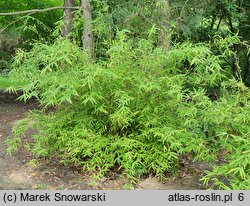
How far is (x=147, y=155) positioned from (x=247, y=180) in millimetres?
1296

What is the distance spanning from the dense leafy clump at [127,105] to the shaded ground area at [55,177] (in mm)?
132

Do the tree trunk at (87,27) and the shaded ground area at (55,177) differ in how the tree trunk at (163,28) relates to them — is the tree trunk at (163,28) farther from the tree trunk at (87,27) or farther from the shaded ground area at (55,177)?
the shaded ground area at (55,177)

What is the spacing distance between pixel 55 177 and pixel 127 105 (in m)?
1.17

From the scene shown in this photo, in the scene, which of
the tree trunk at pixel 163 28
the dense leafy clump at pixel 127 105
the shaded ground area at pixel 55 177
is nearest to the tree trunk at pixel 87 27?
the dense leafy clump at pixel 127 105

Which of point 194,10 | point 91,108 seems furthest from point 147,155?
point 194,10

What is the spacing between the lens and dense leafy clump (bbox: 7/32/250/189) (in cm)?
357

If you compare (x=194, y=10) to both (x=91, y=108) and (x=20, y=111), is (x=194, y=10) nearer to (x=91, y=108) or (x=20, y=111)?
(x=91, y=108)

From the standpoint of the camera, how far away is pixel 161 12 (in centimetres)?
509

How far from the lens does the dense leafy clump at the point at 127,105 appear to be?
3.57m

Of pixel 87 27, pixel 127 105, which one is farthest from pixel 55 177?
pixel 87 27

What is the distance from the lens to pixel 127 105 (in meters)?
3.80

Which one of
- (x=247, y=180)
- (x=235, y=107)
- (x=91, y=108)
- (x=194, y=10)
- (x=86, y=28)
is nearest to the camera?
(x=247, y=180)

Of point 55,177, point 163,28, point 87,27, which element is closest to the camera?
point 55,177

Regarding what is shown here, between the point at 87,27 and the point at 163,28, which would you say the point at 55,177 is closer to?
the point at 87,27
